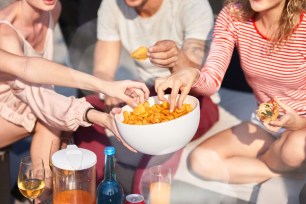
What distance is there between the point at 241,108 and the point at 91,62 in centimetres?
82

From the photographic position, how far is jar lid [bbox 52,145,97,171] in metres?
Result: 1.46

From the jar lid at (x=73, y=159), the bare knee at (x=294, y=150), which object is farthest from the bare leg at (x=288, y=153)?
the jar lid at (x=73, y=159)

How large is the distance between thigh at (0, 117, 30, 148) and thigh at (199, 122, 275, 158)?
0.65 m

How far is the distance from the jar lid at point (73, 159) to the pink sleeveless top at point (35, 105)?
12.8 inches

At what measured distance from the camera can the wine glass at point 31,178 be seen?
1.53 meters

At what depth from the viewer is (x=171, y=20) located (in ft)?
7.29

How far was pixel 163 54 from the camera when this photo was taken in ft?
5.98

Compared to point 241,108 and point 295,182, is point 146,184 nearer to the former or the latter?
point 295,182

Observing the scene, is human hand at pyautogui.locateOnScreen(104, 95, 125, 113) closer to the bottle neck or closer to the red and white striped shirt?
the red and white striped shirt

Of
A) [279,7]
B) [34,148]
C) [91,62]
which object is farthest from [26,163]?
[91,62]

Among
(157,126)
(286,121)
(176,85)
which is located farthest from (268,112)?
(157,126)

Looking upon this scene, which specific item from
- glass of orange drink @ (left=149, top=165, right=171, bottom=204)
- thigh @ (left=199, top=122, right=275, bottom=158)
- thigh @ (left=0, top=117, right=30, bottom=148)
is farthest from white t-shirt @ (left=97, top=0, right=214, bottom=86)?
glass of orange drink @ (left=149, top=165, right=171, bottom=204)

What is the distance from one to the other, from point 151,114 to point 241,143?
54 cm

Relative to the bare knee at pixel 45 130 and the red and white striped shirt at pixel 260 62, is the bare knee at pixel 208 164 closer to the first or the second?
the red and white striped shirt at pixel 260 62
